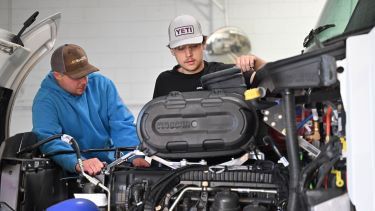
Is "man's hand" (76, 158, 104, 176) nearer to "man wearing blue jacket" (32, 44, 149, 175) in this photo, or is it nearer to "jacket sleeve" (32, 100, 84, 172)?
"jacket sleeve" (32, 100, 84, 172)

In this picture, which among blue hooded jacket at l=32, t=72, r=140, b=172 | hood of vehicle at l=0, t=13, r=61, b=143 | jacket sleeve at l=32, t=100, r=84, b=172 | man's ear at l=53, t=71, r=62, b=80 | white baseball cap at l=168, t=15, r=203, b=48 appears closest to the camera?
hood of vehicle at l=0, t=13, r=61, b=143

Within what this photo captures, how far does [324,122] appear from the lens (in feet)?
6.72

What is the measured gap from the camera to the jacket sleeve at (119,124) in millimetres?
3650

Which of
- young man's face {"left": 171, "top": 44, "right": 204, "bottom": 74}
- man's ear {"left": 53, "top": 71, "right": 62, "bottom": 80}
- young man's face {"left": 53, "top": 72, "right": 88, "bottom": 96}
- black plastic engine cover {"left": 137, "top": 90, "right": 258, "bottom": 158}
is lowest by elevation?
black plastic engine cover {"left": 137, "top": 90, "right": 258, "bottom": 158}

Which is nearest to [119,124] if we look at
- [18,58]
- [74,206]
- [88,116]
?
[88,116]

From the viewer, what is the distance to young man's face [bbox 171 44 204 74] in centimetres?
335

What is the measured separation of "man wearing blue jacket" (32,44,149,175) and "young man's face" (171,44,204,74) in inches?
26.5

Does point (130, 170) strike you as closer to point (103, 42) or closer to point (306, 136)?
point (306, 136)

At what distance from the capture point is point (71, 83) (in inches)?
139

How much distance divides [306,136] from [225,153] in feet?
1.35

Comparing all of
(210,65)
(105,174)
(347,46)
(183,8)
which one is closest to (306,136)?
(347,46)

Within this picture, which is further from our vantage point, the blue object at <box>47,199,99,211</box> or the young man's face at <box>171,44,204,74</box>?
the young man's face at <box>171,44,204,74</box>

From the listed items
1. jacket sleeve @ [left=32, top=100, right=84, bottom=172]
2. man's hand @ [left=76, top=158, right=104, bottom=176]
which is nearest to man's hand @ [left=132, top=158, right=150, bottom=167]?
man's hand @ [left=76, top=158, right=104, bottom=176]

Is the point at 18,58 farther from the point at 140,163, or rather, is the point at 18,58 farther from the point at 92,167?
the point at 140,163
